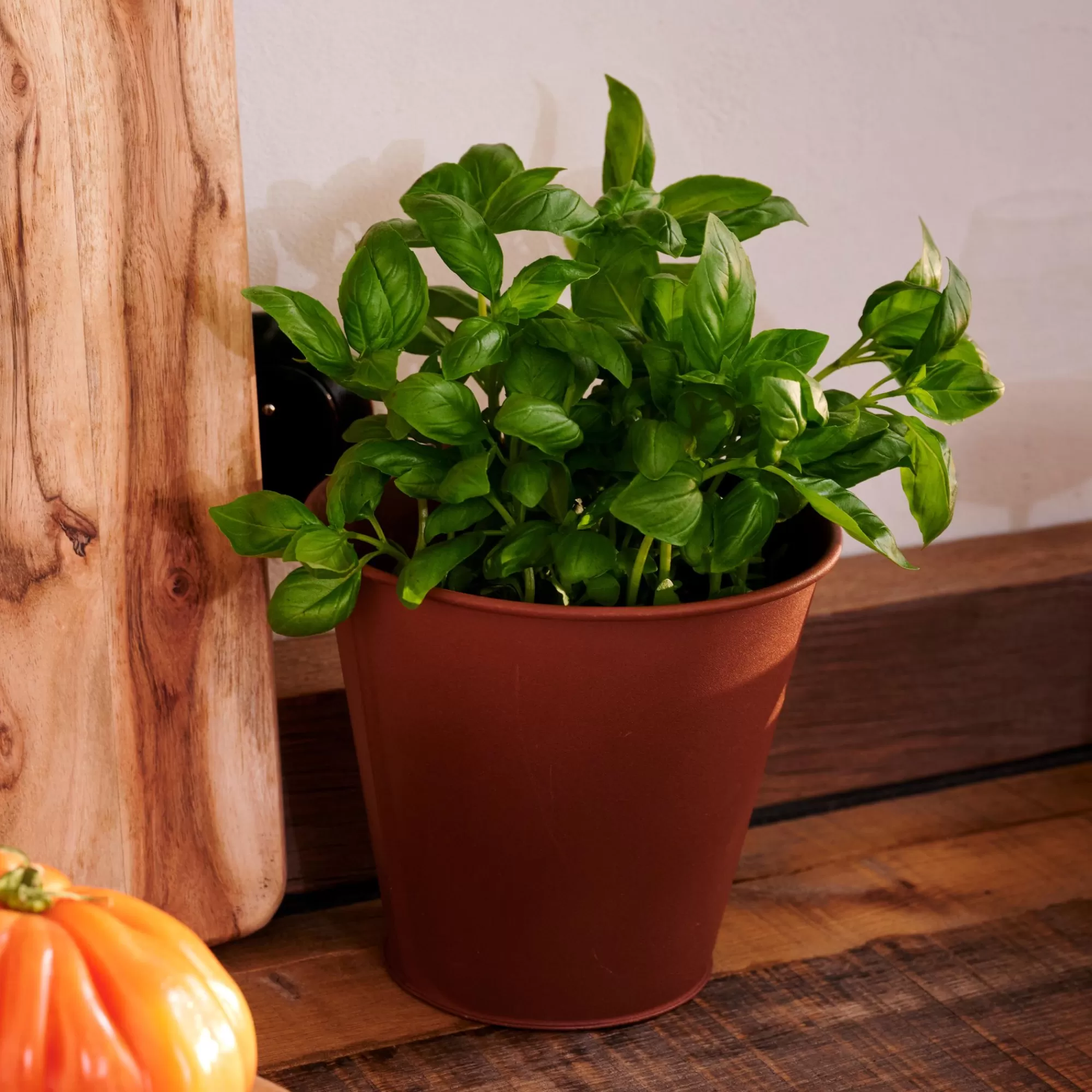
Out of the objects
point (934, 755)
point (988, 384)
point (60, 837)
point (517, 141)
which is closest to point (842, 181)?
point (517, 141)

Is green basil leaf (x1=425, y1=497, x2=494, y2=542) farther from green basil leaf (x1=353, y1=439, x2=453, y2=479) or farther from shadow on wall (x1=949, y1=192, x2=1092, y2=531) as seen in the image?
shadow on wall (x1=949, y1=192, x2=1092, y2=531)

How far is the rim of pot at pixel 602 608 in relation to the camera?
2.16ft

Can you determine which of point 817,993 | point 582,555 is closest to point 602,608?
point 582,555

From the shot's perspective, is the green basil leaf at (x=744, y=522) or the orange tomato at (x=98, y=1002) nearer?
the orange tomato at (x=98, y=1002)

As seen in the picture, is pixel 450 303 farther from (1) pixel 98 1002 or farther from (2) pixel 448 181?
(1) pixel 98 1002

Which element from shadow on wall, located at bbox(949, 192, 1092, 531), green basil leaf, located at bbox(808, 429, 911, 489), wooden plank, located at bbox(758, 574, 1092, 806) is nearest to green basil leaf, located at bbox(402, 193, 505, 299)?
green basil leaf, located at bbox(808, 429, 911, 489)

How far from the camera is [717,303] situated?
0.62 meters

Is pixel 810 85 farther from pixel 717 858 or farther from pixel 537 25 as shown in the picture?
pixel 717 858

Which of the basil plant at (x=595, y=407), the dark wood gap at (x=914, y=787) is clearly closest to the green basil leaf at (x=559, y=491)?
the basil plant at (x=595, y=407)

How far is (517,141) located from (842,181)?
0.28 m

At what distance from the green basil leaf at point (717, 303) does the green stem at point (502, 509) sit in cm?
13

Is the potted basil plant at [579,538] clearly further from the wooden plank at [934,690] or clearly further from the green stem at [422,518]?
the wooden plank at [934,690]

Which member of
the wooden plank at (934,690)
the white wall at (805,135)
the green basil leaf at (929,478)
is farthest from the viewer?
the wooden plank at (934,690)

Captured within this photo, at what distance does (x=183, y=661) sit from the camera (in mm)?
773
